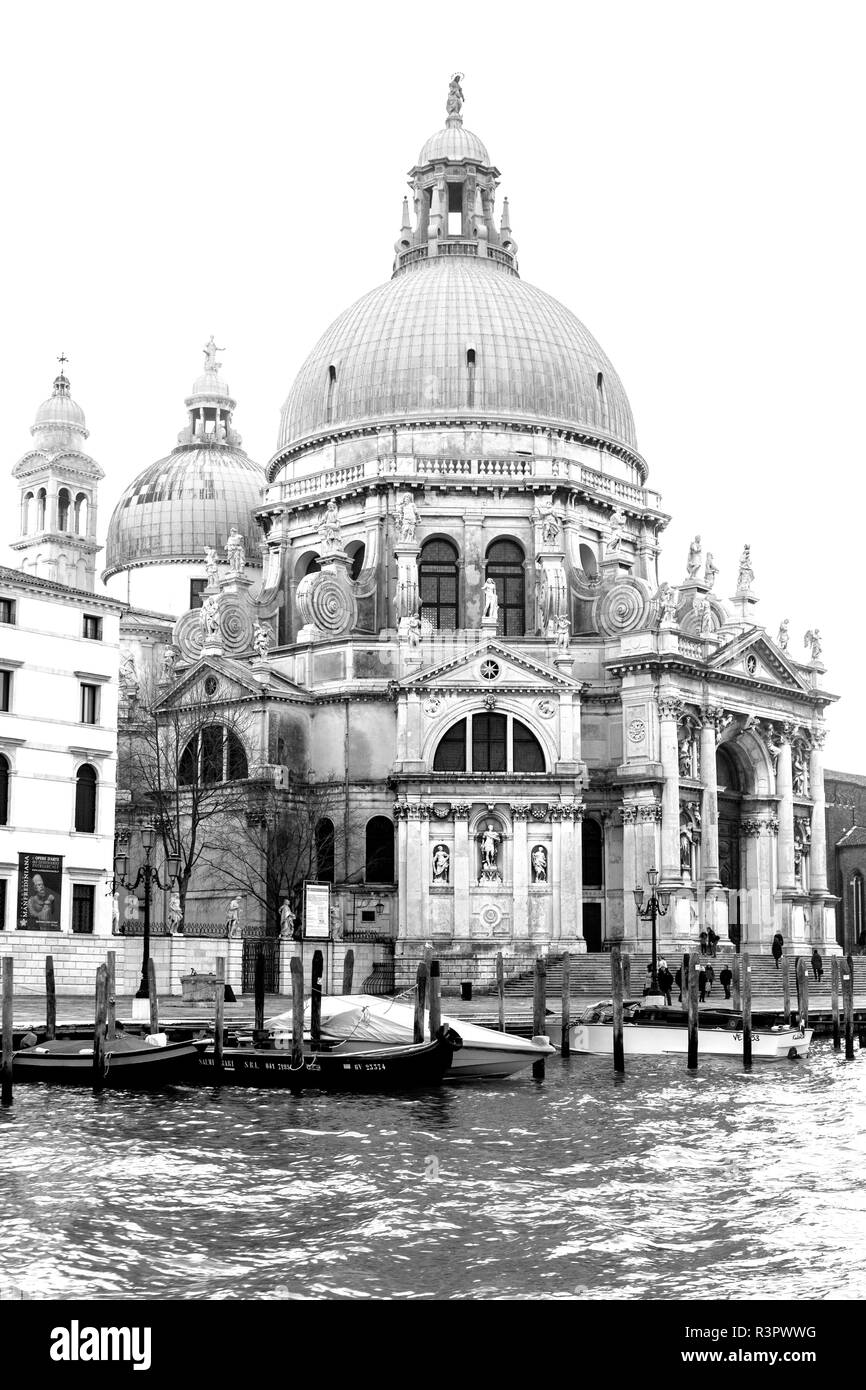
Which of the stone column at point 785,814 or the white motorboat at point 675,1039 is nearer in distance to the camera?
the white motorboat at point 675,1039

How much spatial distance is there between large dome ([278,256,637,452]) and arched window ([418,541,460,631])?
15.4ft

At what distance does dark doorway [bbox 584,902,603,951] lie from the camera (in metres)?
52.2

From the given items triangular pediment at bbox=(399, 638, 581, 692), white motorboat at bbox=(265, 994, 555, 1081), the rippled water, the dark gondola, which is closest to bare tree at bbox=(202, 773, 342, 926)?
triangular pediment at bbox=(399, 638, 581, 692)

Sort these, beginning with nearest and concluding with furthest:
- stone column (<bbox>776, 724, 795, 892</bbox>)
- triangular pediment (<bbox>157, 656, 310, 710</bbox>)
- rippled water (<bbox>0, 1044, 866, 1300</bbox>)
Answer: rippled water (<bbox>0, 1044, 866, 1300</bbox>) → triangular pediment (<bbox>157, 656, 310, 710</bbox>) → stone column (<bbox>776, 724, 795, 892</bbox>)

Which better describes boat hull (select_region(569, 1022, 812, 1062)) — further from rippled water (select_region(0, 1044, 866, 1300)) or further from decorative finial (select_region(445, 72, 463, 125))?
decorative finial (select_region(445, 72, 463, 125))

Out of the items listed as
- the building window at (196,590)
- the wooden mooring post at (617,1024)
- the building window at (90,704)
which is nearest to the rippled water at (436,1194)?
the wooden mooring post at (617,1024)

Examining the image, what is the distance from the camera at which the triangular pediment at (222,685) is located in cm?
5231

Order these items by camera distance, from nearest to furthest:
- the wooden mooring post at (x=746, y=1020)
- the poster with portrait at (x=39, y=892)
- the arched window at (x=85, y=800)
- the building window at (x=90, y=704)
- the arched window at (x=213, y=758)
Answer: the wooden mooring post at (x=746, y=1020) → the poster with portrait at (x=39, y=892) → the arched window at (x=85, y=800) → the building window at (x=90, y=704) → the arched window at (x=213, y=758)

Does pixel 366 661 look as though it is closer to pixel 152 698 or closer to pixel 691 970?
pixel 152 698

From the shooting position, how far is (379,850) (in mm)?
51750

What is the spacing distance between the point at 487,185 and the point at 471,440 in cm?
1352

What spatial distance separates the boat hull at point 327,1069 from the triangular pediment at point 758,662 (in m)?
29.4

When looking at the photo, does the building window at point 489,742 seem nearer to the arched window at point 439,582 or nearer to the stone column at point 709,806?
the stone column at point 709,806

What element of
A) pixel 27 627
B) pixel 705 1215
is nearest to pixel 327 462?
pixel 27 627
